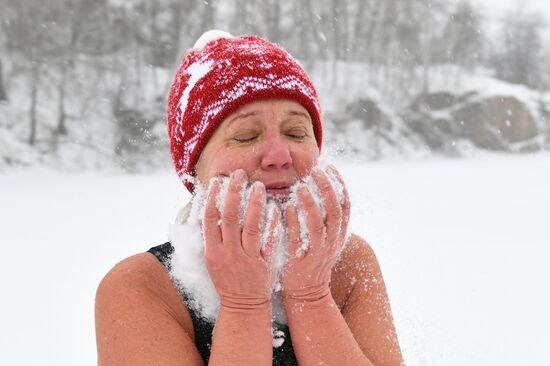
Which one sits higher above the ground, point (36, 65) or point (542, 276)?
point (36, 65)

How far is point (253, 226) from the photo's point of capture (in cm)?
100

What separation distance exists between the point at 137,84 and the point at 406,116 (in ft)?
34.6

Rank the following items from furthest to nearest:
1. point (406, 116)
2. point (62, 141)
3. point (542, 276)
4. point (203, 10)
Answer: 1. point (406, 116)
2. point (203, 10)
3. point (62, 141)
4. point (542, 276)

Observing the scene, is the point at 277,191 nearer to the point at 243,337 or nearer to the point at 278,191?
the point at 278,191

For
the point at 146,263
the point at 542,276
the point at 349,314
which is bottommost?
the point at 542,276

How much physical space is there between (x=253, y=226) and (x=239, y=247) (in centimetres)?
5

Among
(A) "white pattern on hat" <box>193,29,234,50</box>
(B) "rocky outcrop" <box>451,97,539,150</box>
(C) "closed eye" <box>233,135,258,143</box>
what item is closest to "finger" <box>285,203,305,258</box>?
(C) "closed eye" <box>233,135,258,143</box>

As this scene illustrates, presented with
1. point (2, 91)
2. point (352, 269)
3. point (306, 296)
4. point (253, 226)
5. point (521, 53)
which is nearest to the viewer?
point (253, 226)

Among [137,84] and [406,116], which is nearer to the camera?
[137,84]

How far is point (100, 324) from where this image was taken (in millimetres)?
1121

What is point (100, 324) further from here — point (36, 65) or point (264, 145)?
point (36, 65)

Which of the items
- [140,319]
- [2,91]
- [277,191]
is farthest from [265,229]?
[2,91]

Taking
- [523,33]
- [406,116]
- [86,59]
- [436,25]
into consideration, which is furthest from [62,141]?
[523,33]

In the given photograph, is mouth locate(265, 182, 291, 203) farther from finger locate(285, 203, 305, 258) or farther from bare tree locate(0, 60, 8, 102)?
bare tree locate(0, 60, 8, 102)
